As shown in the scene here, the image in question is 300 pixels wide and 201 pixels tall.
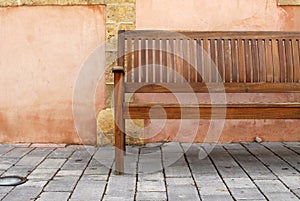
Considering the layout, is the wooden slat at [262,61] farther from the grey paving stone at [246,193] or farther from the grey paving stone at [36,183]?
the grey paving stone at [36,183]

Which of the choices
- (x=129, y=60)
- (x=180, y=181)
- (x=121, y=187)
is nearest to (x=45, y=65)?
(x=129, y=60)

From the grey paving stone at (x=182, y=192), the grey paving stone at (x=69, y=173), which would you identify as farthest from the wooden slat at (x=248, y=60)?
the grey paving stone at (x=69, y=173)

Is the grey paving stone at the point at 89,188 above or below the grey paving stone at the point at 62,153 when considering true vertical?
below

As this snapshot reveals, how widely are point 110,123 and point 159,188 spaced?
166cm

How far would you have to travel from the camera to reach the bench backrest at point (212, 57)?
13.8ft

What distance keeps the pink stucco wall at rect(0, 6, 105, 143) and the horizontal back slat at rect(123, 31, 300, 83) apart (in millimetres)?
744

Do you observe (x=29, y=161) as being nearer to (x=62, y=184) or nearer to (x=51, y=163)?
(x=51, y=163)

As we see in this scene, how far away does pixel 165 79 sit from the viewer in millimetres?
4195

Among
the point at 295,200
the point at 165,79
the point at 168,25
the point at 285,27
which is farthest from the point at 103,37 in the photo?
the point at 295,200

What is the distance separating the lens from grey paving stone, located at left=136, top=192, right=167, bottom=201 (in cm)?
298

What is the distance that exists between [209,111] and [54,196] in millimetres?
1374

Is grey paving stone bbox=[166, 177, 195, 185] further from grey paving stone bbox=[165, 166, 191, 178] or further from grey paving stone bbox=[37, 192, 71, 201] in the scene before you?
grey paving stone bbox=[37, 192, 71, 201]

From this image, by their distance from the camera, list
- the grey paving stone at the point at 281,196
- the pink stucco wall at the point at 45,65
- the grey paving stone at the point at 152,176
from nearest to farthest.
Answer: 1. the grey paving stone at the point at 281,196
2. the grey paving stone at the point at 152,176
3. the pink stucco wall at the point at 45,65

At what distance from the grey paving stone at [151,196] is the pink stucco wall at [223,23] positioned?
1.79 metres
